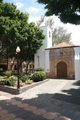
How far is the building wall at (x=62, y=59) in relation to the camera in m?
14.9

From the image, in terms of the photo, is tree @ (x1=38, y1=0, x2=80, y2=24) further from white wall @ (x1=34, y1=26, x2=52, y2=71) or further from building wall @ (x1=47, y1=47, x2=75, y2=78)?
white wall @ (x1=34, y1=26, x2=52, y2=71)

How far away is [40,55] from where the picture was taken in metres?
17.0

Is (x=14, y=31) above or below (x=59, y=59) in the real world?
above

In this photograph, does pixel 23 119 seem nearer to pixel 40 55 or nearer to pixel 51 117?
pixel 51 117

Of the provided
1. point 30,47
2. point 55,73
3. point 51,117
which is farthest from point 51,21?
point 51,117

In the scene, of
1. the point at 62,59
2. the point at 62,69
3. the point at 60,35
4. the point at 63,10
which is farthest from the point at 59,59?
the point at 60,35

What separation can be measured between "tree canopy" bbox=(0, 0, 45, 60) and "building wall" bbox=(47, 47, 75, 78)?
9.91 feet

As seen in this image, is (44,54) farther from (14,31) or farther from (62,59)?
(14,31)

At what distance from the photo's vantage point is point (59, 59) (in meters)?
15.6

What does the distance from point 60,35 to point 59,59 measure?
1322 cm

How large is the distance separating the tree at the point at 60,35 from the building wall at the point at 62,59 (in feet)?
36.9

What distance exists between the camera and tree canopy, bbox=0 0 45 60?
39.0ft

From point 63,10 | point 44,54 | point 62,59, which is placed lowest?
point 62,59

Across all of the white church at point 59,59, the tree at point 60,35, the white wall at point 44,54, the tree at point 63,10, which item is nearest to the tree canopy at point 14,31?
the white wall at point 44,54
